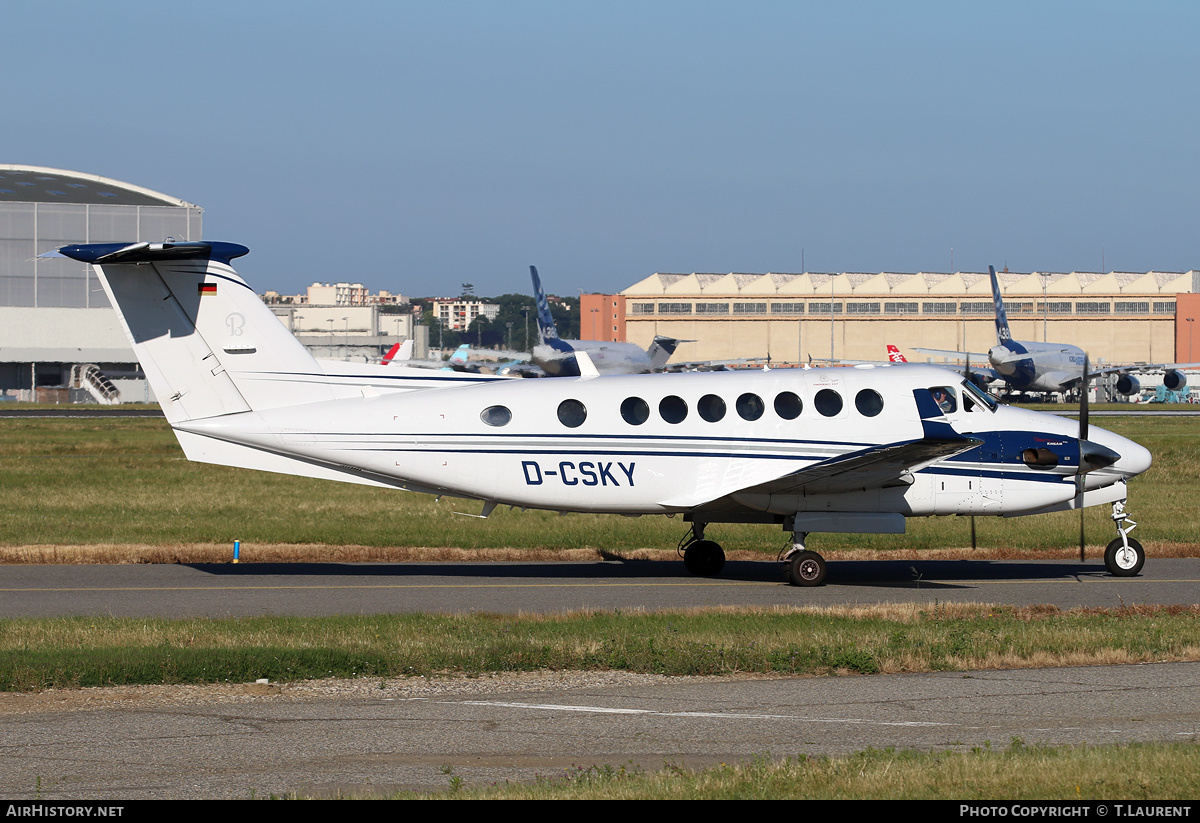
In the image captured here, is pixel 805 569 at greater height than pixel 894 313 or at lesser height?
lesser

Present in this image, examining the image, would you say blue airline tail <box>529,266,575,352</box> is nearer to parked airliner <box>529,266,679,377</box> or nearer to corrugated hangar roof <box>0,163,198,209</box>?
parked airliner <box>529,266,679,377</box>

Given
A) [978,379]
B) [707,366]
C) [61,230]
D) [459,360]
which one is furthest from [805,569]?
[61,230]

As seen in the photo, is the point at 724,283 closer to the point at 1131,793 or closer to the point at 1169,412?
the point at 1169,412

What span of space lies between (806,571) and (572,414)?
3.79m

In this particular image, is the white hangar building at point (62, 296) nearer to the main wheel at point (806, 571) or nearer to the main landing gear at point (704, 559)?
the main landing gear at point (704, 559)

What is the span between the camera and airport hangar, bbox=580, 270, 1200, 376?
127 meters

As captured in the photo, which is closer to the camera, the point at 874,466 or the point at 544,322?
the point at 874,466

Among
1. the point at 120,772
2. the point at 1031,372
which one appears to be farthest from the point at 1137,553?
the point at 1031,372

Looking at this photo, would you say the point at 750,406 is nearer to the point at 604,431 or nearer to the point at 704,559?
the point at 604,431

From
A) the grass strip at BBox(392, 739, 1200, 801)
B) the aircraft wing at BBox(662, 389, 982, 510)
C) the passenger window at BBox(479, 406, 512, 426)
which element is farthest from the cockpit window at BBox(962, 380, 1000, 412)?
the grass strip at BBox(392, 739, 1200, 801)

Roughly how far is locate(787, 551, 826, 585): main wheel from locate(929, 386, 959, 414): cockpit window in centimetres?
284

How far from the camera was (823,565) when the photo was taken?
53.5 feet

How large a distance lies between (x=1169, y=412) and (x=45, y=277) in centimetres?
8553

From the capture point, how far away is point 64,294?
10138 cm
